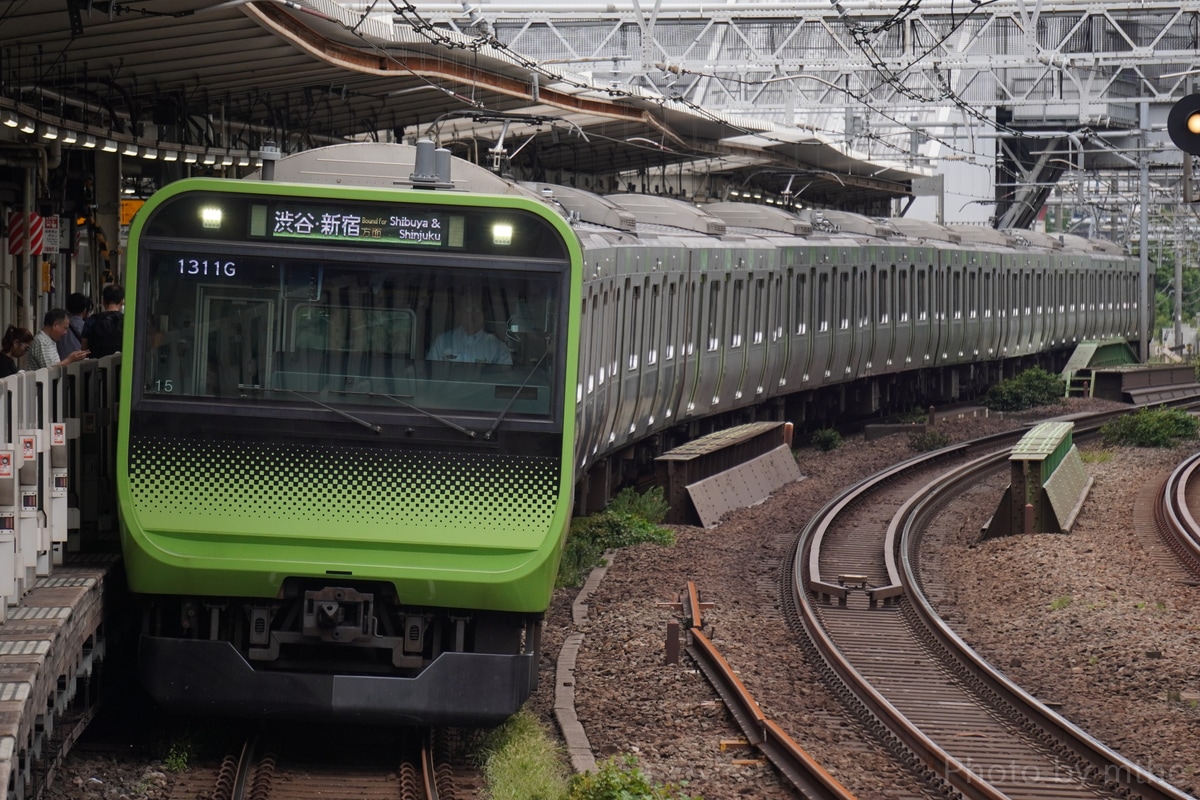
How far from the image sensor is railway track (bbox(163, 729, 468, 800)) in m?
7.91

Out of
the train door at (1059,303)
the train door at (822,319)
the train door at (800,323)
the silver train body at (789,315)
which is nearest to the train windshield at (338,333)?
the silver train body at (789,315)

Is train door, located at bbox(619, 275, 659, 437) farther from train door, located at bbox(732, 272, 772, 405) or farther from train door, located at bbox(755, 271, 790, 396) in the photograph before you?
train door, located at bbox(755, 271, 790, 396)

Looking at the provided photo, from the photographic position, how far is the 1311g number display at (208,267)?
8.34 meters

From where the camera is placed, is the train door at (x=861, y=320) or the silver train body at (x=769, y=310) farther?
the train door at (x=861, y=320)

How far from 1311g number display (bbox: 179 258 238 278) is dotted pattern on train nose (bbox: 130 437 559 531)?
81cm

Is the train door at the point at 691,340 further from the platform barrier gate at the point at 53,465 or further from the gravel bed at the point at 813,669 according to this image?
the platform barrier gate at the point at 53,465

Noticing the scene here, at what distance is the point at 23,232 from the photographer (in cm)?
1675

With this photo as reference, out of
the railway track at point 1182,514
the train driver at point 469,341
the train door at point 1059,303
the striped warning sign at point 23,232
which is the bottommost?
the railway track at point 1182,514

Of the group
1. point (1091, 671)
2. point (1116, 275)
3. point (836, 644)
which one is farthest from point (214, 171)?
point (1116, 275)

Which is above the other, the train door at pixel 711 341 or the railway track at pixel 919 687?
the train door at pixel 711 341

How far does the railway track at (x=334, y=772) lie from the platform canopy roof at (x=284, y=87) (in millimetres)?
5240

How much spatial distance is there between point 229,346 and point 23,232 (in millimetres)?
9296

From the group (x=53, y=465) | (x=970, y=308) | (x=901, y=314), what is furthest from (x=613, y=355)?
(x=970, y=308)

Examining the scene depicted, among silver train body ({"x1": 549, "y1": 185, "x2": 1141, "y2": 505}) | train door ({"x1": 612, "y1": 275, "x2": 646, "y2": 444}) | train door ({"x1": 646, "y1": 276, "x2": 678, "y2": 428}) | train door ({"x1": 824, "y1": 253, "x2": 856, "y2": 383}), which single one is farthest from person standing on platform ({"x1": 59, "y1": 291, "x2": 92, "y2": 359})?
train door ({"x1": 824, "y1": 253, "x2": 856, "y2": 383})
